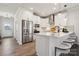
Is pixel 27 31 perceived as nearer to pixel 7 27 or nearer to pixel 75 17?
pixel 7 27

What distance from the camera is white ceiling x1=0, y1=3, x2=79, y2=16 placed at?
6.45 feet

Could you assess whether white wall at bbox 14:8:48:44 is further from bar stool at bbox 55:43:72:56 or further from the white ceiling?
bar stool at bbox 55:43:72:56

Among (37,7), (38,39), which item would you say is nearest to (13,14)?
(37,7)

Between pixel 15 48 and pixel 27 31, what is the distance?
0.40 metres

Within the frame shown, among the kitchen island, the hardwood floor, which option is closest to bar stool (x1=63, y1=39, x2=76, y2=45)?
the kitchen island

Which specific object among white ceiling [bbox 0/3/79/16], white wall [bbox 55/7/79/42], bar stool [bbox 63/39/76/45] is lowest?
→ bar stool [bbox 63/39/76/45]

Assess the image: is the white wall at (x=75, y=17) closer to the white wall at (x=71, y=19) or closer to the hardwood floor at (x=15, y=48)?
the white wall at (x=71, y=19)

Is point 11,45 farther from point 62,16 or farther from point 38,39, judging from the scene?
point 62,16

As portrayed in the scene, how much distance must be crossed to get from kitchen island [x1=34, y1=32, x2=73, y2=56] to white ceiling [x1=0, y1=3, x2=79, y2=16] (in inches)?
16.3

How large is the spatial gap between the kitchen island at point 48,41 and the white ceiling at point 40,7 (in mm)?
413

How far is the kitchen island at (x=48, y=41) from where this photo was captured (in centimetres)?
202

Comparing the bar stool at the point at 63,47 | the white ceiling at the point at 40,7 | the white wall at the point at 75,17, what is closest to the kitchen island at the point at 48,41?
the bar stool at the point at 63,47

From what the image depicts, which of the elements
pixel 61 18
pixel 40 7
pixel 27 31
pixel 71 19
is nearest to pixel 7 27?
pixel 27 31

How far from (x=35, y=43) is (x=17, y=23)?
0.51 m
